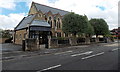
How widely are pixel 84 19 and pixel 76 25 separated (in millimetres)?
2518

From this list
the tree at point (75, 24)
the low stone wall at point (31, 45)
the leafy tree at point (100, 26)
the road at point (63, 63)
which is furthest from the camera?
the leafy tree at point (100, 26)

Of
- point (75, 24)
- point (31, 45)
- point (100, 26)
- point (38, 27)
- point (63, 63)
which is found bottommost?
point (63, 63)

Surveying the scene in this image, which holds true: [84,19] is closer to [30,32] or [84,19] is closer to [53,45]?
[53,45]

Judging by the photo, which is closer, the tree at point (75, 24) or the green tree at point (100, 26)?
the tree at point (75, 24)

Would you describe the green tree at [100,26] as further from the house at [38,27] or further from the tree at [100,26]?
the house at [38,27]

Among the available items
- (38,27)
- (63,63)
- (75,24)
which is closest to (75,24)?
(75,24)

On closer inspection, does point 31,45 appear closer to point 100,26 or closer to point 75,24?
point 75,24

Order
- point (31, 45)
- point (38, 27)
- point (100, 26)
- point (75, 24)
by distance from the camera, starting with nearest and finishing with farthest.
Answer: point (31, 45)
point (75, 24)
point (38, 27)
point (100, 26)

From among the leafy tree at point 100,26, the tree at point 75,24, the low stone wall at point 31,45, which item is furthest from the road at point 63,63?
the leafy tree at point 100,26

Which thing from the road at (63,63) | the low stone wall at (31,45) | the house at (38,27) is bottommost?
the road at (63,63)

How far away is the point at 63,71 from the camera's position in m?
6.12

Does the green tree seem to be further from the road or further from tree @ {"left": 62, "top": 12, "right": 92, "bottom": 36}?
the road

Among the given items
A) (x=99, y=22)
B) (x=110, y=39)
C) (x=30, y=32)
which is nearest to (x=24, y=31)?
(x=30, y=32)

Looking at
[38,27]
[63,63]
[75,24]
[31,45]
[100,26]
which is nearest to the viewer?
[63,63]
